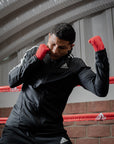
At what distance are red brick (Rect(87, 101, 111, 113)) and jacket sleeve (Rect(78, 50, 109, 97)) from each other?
3.79ft

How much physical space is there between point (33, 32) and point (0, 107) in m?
1.09

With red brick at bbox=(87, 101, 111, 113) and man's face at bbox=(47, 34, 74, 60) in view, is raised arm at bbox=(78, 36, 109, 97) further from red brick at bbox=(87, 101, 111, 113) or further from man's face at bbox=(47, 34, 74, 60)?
red brick at bbox=(87, 101, 111, 113)

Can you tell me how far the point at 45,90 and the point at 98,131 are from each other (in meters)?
1.36

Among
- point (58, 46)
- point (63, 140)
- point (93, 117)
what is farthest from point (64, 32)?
point (93, 117)

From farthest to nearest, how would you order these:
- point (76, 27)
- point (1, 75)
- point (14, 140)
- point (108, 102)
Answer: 1. point (1, 75)
2. point (76, 27)
3. point (108, 102)
4. point (14, 140)

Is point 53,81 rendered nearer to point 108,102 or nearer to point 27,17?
point 108,102

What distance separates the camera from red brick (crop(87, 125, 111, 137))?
7.51 feet

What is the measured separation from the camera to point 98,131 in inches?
91.1

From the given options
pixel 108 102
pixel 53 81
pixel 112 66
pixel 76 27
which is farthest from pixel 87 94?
pixel 53 81

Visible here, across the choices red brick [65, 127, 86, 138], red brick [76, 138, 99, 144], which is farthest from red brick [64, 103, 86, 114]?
red brick [76, 138, 99, 144]

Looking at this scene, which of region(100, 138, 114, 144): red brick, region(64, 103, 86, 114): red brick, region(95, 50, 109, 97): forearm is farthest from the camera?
region(64, 103, 86, 114): red brick

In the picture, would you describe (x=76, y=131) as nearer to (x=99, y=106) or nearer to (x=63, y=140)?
(x=99, y=106)

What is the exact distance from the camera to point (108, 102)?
2299mm

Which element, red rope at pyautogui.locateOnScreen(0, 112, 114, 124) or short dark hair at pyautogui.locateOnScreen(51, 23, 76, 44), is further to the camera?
red rope at pyautogui.locateOnScreen(0, 112, 114, 124)
